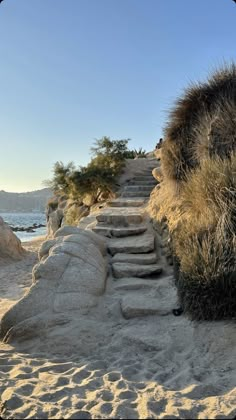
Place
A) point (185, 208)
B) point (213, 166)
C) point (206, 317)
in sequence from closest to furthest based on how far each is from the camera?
point (206, 317), point (213, 166), point (185, 208)

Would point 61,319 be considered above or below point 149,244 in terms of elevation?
below

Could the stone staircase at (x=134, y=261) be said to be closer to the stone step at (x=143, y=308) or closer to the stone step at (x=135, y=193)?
the stone step at (x=143, y=308)

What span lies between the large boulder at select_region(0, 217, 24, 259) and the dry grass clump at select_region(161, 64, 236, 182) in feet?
16.2

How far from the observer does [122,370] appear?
328 centimetres

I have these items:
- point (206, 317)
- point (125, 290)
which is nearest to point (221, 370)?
point (206, 317)

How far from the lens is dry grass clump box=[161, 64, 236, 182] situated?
631 cm

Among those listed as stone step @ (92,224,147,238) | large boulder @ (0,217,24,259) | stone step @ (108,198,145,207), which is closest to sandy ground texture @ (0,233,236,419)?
stone step @ (92,224,147,238)

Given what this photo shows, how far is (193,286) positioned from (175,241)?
0.99m

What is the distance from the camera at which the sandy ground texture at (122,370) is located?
267cm

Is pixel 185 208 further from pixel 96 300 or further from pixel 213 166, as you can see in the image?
pixel 96 300

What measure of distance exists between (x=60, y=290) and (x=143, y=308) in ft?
3.47

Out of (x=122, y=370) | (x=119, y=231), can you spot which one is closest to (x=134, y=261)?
(x=119, y=231)

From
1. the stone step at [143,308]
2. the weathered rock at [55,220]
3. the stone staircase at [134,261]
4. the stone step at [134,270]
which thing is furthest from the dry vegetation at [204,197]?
the weathered rock at [55,220]

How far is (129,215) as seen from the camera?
7.24 metres
